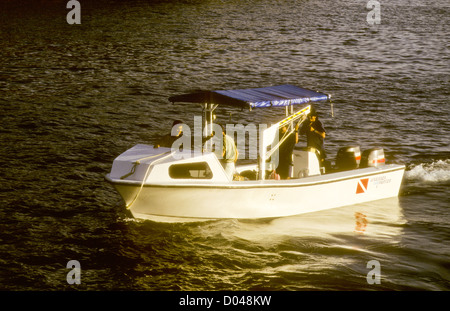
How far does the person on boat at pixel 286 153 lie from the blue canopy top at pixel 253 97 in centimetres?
99

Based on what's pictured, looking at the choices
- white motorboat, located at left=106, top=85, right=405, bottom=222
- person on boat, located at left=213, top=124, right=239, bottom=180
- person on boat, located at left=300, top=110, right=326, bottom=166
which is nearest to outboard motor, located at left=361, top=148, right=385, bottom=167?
white motorboat, located at left=106, top=85, right=405, bottom=222

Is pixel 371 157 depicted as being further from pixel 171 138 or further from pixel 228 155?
pixel 171 138

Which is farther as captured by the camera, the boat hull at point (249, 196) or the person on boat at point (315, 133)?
the person on boat at point (315, 133)

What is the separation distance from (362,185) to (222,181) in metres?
4.37

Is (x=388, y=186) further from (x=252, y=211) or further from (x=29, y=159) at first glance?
(x=29, y=159)

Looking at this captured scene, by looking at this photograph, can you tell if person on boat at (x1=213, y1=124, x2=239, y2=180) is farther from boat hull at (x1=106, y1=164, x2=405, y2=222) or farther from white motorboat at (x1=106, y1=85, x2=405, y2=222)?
boat hull at (x1=106, y1=164, x2=405, y2=222)

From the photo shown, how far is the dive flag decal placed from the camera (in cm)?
1725

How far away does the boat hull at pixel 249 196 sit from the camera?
14677 mm

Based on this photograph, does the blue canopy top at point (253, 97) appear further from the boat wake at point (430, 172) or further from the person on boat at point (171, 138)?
the boat wake at point (430, 172)

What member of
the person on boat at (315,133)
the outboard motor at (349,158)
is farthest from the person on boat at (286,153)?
the outboard motor at (349,158)

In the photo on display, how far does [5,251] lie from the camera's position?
1446 cm

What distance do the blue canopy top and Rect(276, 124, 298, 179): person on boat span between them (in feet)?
3.26
